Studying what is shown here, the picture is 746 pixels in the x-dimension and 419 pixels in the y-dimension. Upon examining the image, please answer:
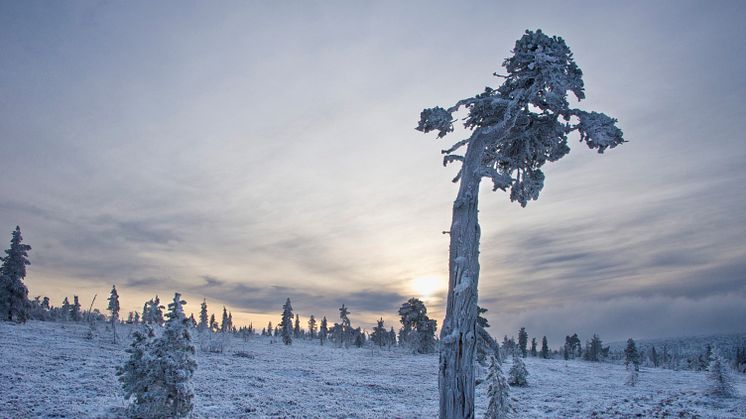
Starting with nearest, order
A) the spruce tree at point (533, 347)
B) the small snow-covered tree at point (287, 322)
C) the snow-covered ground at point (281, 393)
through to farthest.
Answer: the snow-covered ground at point (281, 393)
the small snow-covered tree at point (287, 322)
the spruce tree at point (533, 347)

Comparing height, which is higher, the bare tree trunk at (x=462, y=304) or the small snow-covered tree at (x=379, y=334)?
the bare tree trunk at (x=462, y=304)

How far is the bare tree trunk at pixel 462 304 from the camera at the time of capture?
22.8 ft

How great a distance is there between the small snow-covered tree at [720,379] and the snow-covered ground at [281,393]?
0.98m

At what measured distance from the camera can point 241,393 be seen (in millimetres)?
30625

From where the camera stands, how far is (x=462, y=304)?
728 cm

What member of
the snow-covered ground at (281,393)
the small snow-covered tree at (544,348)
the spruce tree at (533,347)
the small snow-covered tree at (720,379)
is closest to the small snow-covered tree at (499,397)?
the snow-covered ground at (281,393)

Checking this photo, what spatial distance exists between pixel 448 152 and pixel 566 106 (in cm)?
259

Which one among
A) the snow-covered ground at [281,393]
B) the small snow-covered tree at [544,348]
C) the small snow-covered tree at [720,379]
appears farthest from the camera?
the small snow-covered tree at [544,348]

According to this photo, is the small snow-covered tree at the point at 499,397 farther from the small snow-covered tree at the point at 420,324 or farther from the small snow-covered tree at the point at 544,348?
the small snow-covered tree at the point at 544,348

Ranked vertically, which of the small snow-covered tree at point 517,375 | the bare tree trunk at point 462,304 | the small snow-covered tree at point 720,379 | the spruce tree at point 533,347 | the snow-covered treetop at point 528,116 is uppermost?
the snow-covered treetop at point 528,116

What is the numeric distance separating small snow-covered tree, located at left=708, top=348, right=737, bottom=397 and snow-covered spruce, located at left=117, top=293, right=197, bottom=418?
146ft

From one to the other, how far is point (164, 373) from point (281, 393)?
15691mm

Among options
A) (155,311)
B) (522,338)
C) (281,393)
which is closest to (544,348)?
(522,338)

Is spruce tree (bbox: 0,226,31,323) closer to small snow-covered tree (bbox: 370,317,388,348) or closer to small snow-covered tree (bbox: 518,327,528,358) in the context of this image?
small snow-covered tree (bbox: 370,317,388,348)
